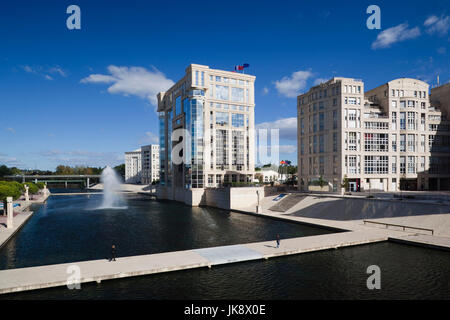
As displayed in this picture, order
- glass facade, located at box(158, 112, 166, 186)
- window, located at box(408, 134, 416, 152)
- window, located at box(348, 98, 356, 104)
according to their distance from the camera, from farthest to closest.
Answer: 1. glass facade, located at box(158, 112, 166, 186)
2. window, located at box(408, 134, 416, 152)
3. window, located at box(348, 98, 356, 104)

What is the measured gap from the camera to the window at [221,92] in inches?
3679

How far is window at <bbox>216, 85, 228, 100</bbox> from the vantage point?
9344 centimetres

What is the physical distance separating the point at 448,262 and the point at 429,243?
5.38 m

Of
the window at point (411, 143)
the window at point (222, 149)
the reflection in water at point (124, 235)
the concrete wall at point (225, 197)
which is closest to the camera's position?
the reflection in water at point (124, 235)

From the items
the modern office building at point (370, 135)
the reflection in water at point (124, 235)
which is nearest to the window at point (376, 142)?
the modern office building at point (370, 135)

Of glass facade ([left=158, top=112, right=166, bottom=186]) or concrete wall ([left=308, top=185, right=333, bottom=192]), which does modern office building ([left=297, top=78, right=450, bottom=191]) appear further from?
glass facade ([left=158, top=112, right=166, bottom=186])

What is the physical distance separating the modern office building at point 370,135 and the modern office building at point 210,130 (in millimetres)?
18788

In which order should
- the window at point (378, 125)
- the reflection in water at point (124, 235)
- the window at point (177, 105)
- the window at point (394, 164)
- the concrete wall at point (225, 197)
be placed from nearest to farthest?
the reflection in water at point (124, 235) → the concrete wall at point (225, 197) → the window at point (378, 125) → the window at point (394, 164) → the window at point (177, 105)

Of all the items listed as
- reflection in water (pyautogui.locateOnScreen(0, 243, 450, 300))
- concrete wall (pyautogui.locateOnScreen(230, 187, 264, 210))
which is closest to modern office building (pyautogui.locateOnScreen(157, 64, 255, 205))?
concrete wall (pyautogui.locateOnScreen(230, 187, 264, 210))

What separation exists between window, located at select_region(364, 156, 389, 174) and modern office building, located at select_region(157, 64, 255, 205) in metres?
35.1

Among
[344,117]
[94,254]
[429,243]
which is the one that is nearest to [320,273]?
[429,243]

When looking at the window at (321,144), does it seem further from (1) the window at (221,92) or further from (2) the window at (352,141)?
(1) the window at (221,92)

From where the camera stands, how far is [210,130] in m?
91.9
